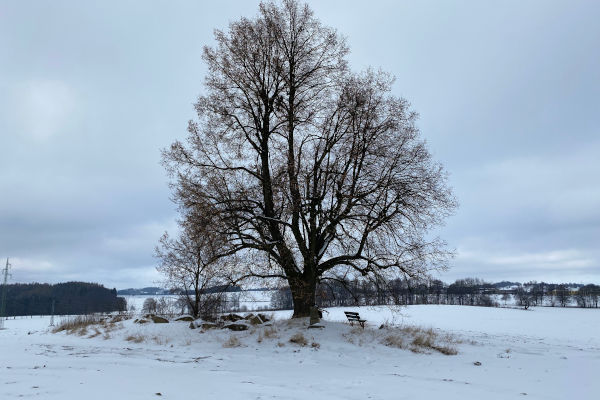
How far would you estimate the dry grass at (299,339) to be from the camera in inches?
531

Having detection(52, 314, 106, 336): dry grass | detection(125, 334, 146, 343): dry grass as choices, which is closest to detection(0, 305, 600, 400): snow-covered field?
detection(125, 334, 146, 343): dry grass

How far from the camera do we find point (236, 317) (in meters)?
19.4

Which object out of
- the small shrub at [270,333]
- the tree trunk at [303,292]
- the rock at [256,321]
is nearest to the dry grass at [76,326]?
the rock at [256,321]

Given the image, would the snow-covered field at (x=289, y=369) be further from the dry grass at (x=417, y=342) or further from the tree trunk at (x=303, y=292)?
the tree trunk at (x=303, y=292)

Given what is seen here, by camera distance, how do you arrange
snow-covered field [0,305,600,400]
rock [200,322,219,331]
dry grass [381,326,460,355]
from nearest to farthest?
snow-covered field [0,305,600,400] → dry grass [381,326,460,355] → rock [200,322,219,331]

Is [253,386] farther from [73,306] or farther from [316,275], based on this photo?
[73,306]

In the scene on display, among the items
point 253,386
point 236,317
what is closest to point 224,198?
point 236,317

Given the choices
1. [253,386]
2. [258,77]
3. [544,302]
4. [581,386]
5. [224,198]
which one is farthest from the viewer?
[544,302]

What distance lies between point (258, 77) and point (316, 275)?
364 inches

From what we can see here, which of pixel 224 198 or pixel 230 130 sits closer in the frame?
pixel 224 198

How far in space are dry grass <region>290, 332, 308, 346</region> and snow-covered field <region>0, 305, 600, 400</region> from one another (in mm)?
256

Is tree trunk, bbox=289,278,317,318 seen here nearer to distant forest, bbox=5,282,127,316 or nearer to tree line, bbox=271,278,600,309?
tree line, bbox=271,278,600,309

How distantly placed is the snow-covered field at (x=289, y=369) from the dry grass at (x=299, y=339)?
26 cm

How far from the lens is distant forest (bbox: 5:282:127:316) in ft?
383
